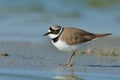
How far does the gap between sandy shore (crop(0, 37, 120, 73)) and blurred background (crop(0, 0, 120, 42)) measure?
1164mm

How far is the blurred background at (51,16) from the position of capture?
570 inches

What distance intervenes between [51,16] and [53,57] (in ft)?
18.8

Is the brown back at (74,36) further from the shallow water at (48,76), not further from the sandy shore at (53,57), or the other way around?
the shallow water at (48,76)

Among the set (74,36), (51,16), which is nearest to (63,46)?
(74,36)

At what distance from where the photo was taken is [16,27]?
15.1m

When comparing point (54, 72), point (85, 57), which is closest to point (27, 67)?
point (54, 72)

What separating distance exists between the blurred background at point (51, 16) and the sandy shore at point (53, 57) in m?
1.16

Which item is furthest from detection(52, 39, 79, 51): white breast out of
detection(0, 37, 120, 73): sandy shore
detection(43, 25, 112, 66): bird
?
detection(0, 37, 120, 73): sandy shore

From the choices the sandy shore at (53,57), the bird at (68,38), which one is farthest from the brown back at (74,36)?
the sandy shore at (53,57)

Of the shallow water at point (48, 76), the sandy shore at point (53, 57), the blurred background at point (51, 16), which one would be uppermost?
the blurred background at point (51, 16)

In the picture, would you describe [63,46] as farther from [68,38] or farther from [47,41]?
[47,41]

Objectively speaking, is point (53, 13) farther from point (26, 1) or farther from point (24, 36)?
point (24, 36)

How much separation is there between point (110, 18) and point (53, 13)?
1.78 metres

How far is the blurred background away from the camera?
14.5 metres
